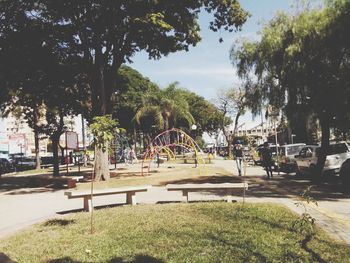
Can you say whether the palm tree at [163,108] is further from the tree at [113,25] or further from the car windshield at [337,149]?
the car windshield at [337,149]

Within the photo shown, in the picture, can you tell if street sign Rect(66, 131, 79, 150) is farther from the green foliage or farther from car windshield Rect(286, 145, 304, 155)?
the green foliage

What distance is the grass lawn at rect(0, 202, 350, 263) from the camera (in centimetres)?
759

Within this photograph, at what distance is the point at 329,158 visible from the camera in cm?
2233

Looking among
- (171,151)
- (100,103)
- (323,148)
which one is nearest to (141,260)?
(323,148)

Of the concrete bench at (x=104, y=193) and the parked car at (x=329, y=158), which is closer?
the concrete bench at (x=104, y=193)

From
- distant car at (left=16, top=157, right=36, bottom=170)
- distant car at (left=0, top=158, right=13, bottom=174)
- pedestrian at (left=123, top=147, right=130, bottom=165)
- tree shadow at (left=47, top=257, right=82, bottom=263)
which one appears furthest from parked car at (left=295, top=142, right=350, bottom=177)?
distant car at (left=16, top=157, right=36, bottom=170)

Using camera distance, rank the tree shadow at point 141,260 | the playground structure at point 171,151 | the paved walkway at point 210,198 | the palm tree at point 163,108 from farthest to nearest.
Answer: the palm tree at point 163,108, the playground structure at point 171,151, the paved walkway at point 210,198, the tree shadow at point 141,260

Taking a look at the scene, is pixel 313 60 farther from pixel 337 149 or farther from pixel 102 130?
pixel 102 130

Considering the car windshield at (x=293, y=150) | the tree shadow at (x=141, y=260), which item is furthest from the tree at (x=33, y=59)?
the tree shadow at (x=141, y=260)

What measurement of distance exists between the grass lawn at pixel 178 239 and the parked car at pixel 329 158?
10603 mm

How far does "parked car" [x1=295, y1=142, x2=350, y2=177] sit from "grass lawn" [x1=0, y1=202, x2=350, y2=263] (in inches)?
417

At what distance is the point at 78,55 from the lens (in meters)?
27.3

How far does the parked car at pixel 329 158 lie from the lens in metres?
22.3

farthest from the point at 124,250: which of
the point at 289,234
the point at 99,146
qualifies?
the point at 99,146
